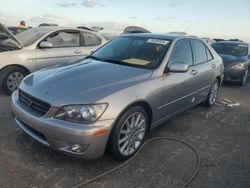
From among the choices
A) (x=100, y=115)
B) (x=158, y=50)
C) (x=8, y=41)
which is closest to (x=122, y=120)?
(x=100, y=115)

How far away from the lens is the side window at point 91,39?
7366 mm

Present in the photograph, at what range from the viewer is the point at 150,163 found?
3.60 metres

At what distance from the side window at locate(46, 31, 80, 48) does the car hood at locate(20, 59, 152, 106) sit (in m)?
2.78

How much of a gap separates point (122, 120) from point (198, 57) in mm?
2544

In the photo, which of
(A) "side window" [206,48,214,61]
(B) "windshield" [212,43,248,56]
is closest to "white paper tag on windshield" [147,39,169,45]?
(A) "side window" [206,48,214,61]

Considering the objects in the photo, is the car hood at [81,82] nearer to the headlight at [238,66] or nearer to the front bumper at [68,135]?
the front bumper at [68,135]

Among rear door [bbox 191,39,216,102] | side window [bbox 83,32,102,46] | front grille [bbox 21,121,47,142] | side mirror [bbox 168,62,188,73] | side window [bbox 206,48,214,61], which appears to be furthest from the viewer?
side window [bbox 83,32,102,46]

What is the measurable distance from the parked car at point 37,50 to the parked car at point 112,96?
5.94 feet

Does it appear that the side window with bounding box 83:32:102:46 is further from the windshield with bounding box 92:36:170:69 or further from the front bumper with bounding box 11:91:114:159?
the front bumper with bounding box 11:91:114:159

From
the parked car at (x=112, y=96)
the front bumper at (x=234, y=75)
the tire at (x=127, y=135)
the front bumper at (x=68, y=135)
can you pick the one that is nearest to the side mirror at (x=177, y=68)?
the parked car at (x=112, y=96)

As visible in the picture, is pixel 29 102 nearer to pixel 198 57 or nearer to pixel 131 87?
pixel 131 87

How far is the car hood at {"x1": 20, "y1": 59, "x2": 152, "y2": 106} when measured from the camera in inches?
126

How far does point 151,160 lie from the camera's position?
3.68 meters

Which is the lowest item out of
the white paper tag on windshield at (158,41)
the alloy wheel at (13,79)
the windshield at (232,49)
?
the alloy wheel at (13,79)
